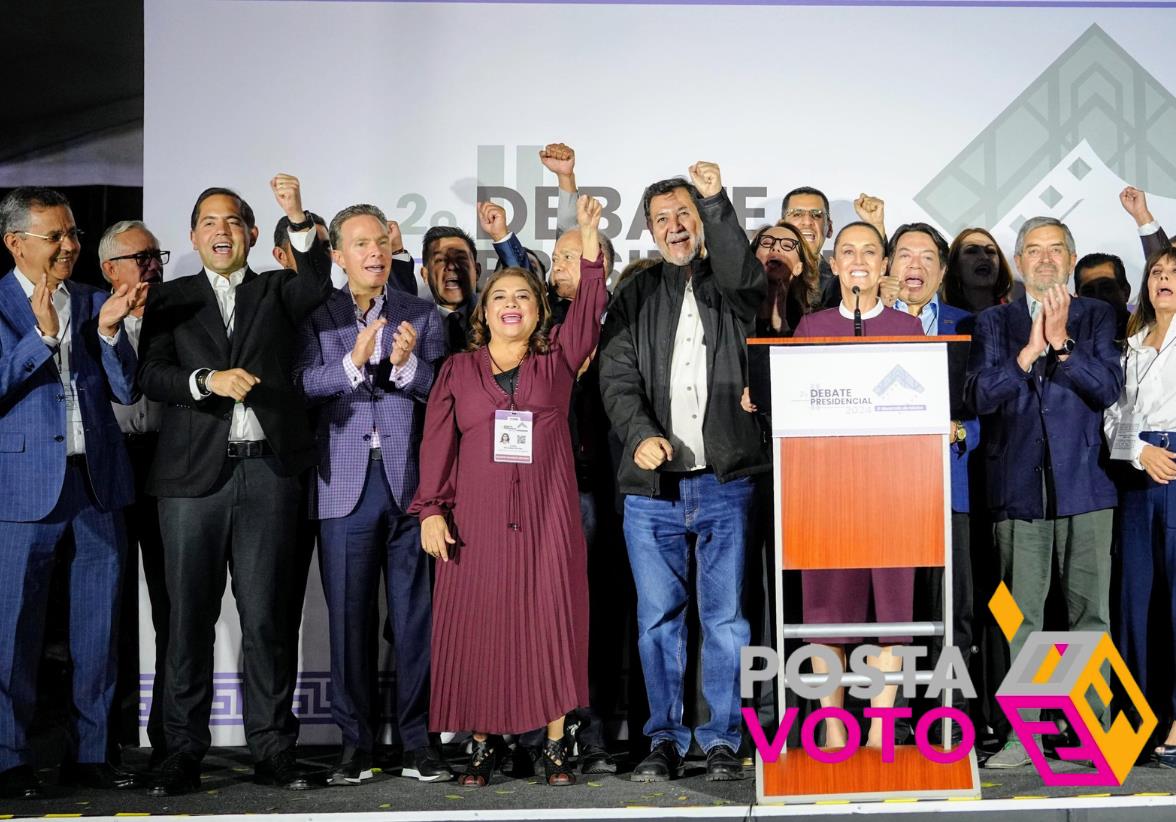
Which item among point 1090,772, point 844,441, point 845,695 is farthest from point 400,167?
point 1090,772

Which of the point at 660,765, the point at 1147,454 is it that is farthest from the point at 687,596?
the point at 1147,454

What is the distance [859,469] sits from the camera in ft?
12.1

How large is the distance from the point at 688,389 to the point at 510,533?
0.76 metres

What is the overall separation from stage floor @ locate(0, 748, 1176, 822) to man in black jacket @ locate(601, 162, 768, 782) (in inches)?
8.0

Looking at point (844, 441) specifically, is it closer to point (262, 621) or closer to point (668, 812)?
point (668, 812)

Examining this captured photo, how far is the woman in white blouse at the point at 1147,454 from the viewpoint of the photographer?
4.30 meters

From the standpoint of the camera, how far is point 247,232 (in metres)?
4.35

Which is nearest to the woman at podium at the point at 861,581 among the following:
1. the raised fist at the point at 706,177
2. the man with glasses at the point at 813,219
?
the raised fist at the point at 706,177

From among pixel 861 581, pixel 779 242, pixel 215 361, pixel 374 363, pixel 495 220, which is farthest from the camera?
pixel 495 220

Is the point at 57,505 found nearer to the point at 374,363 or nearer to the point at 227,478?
the point at 227,478

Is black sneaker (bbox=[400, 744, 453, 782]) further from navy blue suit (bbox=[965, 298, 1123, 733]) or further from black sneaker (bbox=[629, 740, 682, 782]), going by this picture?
navy blue suit (bbox=[965, 298, 1123, 733])

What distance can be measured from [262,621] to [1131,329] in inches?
126

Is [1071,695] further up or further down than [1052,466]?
further down

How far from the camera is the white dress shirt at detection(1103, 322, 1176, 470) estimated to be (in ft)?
14.1
